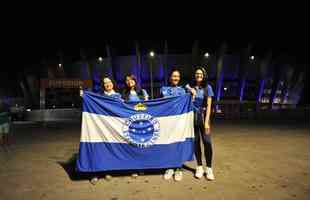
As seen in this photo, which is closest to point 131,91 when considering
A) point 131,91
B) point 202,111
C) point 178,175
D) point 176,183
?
point 131,91

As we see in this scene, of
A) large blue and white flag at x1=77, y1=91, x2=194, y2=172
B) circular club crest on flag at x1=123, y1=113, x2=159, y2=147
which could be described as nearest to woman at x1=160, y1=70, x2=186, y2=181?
large blue and white flag at x1=77, y1=91, x2=194, y2=172

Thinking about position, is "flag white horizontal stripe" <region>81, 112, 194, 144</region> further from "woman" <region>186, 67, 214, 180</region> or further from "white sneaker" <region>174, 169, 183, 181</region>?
"white sneaker" <region>174, 169, 183, 181</region>

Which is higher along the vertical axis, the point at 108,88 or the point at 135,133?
the point at 108,88

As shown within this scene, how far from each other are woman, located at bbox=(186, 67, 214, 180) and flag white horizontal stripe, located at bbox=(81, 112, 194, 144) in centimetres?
18

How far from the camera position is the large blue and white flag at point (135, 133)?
5.34m

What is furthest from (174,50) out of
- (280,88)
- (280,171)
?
(280,171)

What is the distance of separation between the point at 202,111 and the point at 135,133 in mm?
1511

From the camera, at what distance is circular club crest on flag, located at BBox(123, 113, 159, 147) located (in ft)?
18.0

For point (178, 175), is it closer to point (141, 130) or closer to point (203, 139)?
point (203, 139)

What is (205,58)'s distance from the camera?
44219 mm

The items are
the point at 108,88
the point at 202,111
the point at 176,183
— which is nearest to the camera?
the point at 176,183

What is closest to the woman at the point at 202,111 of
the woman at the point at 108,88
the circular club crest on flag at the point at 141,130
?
the circular club crest on flag at the point at 141,130

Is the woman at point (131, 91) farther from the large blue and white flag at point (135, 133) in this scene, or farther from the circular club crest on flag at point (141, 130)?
the circular club crest on flag at point (141, 130)

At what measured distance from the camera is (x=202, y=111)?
18.4ft
